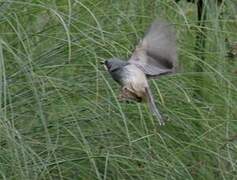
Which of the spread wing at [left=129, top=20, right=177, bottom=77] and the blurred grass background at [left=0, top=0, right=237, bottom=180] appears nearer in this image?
the spread wing at [left=129, top=20, right=177, bottom=77]

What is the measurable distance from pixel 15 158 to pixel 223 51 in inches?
26.2

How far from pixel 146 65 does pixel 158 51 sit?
2.2 inches

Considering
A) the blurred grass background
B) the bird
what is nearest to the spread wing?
the bird

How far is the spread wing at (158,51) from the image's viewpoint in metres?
1.88

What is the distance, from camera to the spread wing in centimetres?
188

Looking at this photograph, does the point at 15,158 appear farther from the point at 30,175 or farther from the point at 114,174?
the point at 114,174

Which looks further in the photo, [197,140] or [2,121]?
[197,140]

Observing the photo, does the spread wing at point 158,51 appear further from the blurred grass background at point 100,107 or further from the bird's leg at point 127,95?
the blurred grass background at point 100,107

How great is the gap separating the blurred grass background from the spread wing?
0.25m

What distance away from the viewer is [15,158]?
2107 mm

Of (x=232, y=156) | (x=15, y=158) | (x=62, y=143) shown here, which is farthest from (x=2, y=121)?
(x=232, y=156)

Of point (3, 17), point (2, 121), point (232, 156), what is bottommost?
point (232, 156)

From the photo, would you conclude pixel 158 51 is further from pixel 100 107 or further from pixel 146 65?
pixel 100 107

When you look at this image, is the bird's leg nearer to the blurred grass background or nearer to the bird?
the bird
